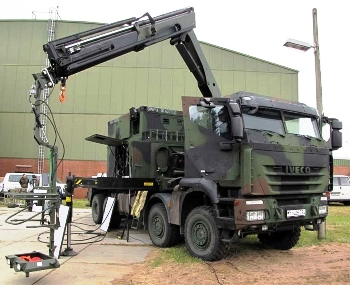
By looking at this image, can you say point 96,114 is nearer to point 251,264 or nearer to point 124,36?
point 124,36

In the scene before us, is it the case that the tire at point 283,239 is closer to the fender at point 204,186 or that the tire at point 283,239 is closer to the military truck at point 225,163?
the military truck at point 225,163

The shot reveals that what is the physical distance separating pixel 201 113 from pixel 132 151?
3483 mm

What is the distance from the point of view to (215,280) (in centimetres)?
580

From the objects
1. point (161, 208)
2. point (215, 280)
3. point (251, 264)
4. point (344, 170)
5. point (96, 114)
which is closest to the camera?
point (215, 280)

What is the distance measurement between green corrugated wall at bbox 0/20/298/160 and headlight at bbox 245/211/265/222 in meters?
20.8

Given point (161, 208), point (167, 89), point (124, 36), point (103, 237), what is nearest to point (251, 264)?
point (161, 208)

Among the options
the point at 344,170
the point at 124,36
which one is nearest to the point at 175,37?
the point at 124,36

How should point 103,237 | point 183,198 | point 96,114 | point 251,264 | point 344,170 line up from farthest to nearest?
1. point 344,170
2. point 96,114
3. point 103,237
4. point 183,198
5. point 251,264

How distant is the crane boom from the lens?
7211 millimetres

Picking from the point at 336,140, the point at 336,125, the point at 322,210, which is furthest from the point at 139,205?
the point at 336,125

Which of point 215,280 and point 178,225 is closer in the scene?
point 215,280

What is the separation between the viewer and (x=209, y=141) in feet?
22.9

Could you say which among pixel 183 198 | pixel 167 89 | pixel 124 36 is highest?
pixel 167 89

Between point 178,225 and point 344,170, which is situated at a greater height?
point 344,170
